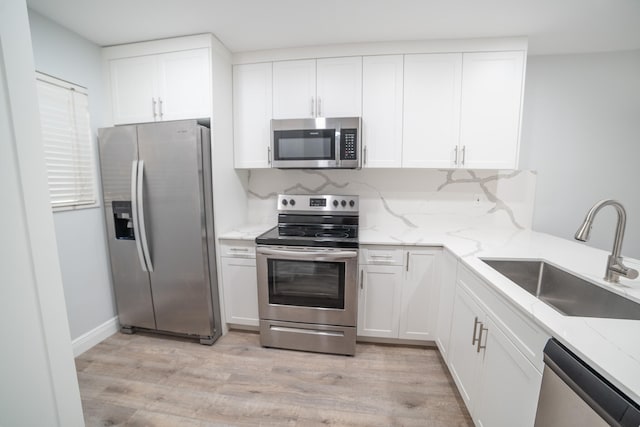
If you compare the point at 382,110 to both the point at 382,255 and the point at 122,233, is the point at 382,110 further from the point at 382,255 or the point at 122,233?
the point at 122,233

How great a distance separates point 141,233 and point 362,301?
6.25 feet

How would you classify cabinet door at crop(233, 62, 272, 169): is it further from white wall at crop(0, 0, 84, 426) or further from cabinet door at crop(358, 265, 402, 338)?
white wall at crop(0, 0, 84, 426)

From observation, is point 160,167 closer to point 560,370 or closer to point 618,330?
point 560,370

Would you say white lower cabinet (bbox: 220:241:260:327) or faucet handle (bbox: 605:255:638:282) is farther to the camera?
white lower cabinet (bbox: 220:241:260:327)

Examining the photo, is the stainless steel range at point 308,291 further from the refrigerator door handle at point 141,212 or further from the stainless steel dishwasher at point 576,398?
the stainless steel dishwasher at point 576,398

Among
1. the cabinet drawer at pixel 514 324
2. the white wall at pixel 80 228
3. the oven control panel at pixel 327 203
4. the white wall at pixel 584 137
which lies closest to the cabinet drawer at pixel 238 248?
the oven control panel at pixel 327 203

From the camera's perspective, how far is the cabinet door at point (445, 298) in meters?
1.74

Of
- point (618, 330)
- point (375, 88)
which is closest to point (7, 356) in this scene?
point (618, 330)

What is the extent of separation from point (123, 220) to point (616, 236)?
3.25 meters

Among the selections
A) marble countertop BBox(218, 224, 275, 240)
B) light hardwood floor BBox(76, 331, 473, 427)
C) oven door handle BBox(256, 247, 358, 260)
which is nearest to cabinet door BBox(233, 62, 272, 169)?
marble countertop BBox(218, 224, 275, 240)

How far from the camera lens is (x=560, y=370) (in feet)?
2.49

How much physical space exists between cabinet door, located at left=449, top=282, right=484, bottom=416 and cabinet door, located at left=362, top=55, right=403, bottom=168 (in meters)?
1.22

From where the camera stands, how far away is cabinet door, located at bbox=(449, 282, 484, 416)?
4.42 feet

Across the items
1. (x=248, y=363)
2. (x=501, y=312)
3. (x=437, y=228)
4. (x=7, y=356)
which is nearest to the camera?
(x=7, y=356)
